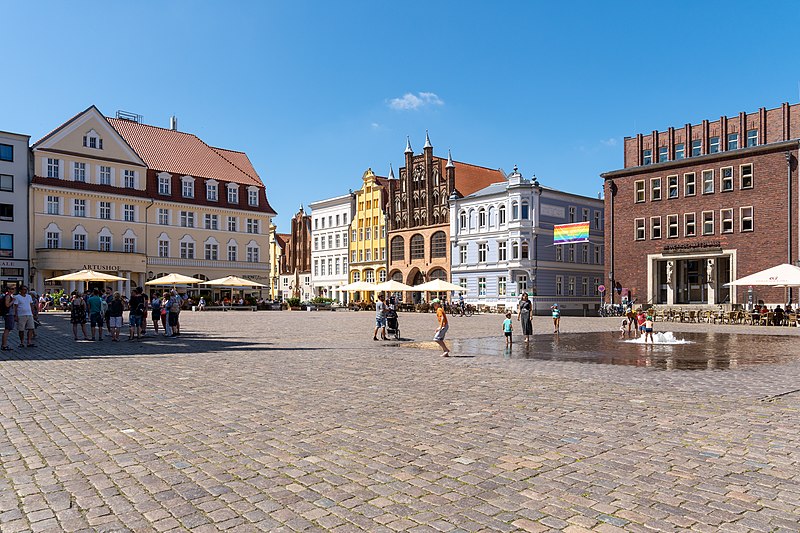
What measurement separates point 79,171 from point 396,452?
193 feet

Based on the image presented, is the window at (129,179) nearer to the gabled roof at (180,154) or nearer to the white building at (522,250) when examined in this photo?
the gabled roof at (180,154)

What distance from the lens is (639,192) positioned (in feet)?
172

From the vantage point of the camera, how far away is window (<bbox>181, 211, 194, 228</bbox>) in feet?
209

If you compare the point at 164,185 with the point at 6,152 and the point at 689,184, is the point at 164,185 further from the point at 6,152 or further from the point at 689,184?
the point at 689,184

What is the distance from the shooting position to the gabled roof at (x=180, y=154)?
211 feet

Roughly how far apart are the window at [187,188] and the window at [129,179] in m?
4.90

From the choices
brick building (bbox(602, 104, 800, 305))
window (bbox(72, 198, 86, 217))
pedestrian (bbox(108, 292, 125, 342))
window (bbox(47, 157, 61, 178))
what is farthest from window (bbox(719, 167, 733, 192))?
window (bbox(47, 157, 61, 178))

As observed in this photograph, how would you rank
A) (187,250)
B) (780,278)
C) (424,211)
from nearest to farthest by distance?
1. (780,278)
2. (187,250)
3. (424,211)

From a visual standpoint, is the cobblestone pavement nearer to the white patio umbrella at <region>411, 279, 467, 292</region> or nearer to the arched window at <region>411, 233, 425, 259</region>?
the white patio umbrella at <region>411, 279, 467, 292</region>

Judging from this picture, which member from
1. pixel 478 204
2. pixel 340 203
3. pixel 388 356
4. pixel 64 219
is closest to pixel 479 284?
pixel 478 204

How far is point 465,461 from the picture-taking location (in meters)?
6.21

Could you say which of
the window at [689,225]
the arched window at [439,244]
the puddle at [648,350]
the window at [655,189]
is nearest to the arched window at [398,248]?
the arched window at [439,244]

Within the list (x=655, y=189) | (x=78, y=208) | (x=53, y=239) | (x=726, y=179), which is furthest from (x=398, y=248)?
(x=726, y=179)

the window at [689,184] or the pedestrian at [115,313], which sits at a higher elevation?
the window at [689,184]
